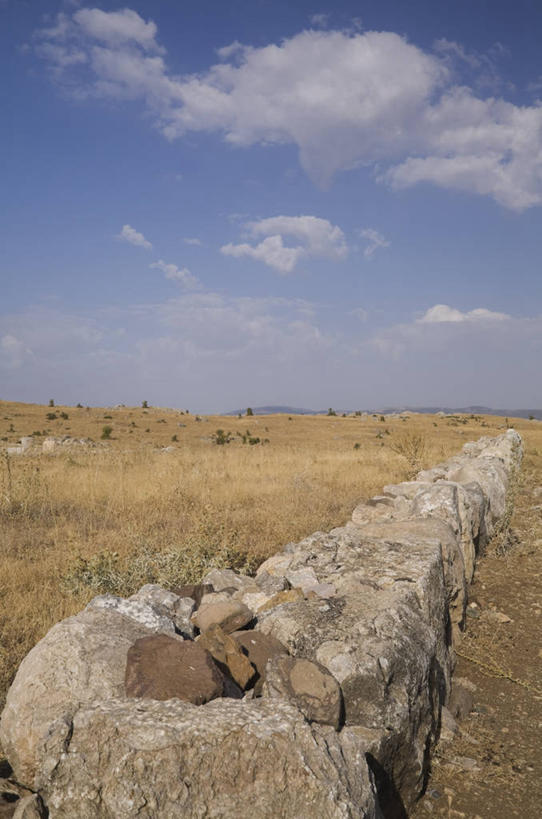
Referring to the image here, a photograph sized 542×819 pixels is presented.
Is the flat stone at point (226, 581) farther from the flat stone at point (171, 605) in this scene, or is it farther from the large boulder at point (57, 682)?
the large boulder at point (57, 682)

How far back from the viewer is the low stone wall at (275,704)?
1.91 metres

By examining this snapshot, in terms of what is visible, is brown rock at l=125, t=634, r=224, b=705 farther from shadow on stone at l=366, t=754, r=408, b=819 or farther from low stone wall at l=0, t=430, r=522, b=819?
shadow on stone at l=366, t=754, r=408, b=819

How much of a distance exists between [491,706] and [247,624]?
1937 mm

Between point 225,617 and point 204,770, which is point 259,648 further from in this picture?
point 204,770

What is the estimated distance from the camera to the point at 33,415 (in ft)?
112

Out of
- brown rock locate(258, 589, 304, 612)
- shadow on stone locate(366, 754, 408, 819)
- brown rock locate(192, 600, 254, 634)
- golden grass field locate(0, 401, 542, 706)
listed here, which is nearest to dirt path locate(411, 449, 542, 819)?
shadow on stone locate(366, 754, 408, 819)

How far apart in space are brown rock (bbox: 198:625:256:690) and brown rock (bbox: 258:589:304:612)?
A: 82 cm

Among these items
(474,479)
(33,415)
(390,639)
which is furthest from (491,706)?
(33,415)

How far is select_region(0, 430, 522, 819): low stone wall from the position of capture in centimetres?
191

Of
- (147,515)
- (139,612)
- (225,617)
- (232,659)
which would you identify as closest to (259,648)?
(232,659)

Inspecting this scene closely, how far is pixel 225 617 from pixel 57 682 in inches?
47.3

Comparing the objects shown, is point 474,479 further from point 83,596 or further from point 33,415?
point 33,415

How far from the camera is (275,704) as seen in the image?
7.41 feet

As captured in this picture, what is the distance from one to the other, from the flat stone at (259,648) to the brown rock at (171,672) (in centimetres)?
43
